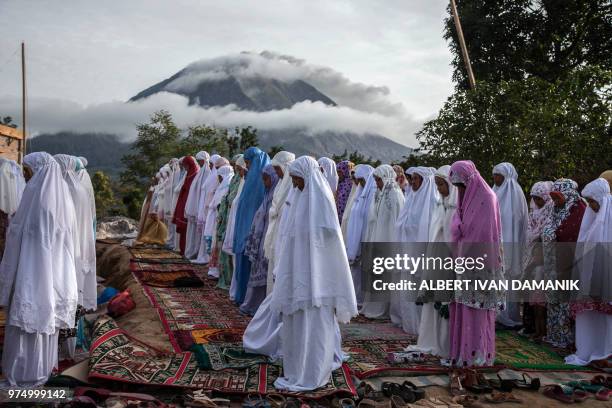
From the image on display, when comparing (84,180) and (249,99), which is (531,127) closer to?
(84,180)

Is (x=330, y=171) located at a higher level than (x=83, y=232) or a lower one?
higher

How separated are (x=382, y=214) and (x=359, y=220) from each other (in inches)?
18.9

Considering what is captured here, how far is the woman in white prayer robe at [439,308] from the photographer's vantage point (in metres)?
5.16

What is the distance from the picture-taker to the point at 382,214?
22.7 feet

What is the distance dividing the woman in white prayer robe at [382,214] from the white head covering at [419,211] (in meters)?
0.39

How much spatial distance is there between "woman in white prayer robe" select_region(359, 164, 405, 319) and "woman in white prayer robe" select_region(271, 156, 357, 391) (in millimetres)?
2626

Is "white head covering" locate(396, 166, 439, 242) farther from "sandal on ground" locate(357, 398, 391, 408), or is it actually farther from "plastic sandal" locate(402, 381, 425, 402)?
"sandal on ground" locate(357, 398, 391, 408)

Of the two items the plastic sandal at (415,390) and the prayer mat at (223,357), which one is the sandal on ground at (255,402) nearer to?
the prayer mat at (223,357)

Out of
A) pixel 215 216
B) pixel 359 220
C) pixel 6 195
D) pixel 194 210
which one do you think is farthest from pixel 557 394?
pixel 194 210

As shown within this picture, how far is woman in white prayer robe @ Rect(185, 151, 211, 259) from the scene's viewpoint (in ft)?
35.9

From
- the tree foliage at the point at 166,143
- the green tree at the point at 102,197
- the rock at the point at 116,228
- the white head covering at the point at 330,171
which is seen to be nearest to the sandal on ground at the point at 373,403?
the white head covering at the point at 330,171

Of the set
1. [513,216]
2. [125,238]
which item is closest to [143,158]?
[125,238]

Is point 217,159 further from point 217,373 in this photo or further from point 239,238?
point 217,373

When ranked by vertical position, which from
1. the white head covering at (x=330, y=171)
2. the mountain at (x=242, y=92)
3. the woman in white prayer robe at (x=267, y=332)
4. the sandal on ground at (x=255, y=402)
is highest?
the mountain at (x=242, y=92)
